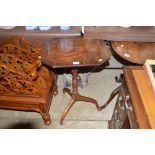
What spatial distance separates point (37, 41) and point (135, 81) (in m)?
1.45

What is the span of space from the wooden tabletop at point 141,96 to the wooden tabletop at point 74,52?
47 cm

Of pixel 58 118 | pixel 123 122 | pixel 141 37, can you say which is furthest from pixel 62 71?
pixel 123 122

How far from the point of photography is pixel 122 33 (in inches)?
90.1

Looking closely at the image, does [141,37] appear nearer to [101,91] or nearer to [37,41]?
[101,91]

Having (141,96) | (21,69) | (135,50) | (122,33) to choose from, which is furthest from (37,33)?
(141,96)

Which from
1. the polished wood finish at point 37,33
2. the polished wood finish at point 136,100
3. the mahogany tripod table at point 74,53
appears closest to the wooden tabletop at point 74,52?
the mahogany tripod table at point 74,53

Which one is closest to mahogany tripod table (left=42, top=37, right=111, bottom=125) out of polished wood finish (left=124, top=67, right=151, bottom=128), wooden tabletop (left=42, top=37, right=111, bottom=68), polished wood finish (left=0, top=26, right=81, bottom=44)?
wooden tabletop (left=42, top=37, right=111, bottom=68)

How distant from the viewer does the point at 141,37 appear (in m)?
2.28

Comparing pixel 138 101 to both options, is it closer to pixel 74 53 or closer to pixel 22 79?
pixel 74 53

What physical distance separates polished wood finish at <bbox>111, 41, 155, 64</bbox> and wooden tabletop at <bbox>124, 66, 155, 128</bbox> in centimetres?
45

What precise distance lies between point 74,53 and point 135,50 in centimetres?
63

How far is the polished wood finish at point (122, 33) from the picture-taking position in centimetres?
227

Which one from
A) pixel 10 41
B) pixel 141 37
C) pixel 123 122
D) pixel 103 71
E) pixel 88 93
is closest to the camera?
pixel 123 122
